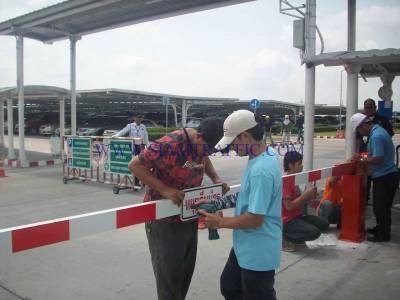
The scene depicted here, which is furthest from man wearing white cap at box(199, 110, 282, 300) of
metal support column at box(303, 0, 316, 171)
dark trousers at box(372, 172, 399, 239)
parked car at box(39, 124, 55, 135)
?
parked car at box(39, 124, 55, 135)

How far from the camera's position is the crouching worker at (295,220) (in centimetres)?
475

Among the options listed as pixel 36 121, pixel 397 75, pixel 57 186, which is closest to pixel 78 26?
pixel 57 186

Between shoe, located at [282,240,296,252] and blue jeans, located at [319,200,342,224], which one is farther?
blue jeans, located at [319,200,342,224]

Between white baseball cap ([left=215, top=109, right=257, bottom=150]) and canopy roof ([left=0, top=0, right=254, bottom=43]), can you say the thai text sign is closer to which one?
white baseball cap ([left=215, top=109, right=257, bottom=150])

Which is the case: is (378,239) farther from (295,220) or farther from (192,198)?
(192,198)

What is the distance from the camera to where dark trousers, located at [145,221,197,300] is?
2902 millimetres

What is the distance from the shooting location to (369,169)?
555cm

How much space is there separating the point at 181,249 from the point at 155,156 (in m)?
0.68

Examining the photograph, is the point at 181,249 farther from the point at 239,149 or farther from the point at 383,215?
the point at 383,215

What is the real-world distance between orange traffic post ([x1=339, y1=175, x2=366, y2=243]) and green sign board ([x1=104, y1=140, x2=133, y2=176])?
5.26 meters

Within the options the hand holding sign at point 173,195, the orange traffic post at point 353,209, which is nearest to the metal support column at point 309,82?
the orange traffic post at point 353,209

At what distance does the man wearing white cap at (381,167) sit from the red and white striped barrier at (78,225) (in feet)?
11.3

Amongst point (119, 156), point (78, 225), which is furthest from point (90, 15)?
point (78, 225)

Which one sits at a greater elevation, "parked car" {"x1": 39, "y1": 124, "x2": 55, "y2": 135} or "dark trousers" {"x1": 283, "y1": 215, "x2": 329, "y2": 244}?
"parked car" {"x1": 39, "y1": 124, "x2": 55, "y2": 135}
